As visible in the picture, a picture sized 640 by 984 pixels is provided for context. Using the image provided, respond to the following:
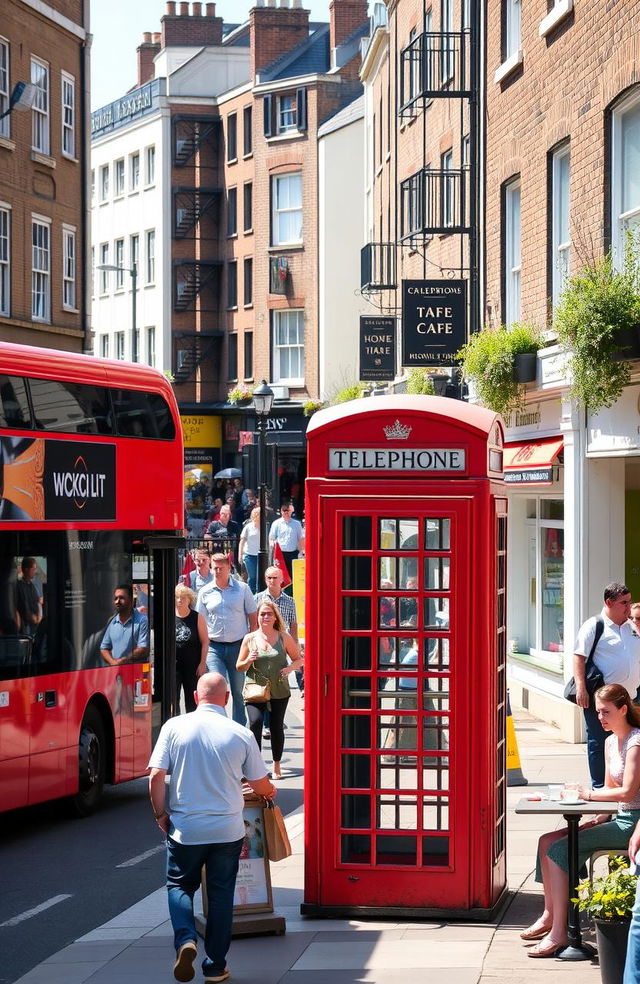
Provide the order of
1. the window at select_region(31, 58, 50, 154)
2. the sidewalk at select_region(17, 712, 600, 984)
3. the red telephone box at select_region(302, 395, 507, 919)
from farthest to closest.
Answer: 1. the window at select_region(31, 58, 50, 154)
2. the red telephone box at select_region(302, 395, 507, 919)
3. the sidewalk at select_region(17, 712, 600, 984)

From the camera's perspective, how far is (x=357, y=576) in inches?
346

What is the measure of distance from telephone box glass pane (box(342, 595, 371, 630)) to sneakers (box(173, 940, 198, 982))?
2115mm

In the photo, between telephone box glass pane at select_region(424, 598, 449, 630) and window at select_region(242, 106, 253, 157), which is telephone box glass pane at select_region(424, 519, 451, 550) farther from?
window at select_region(242, 106, 253, 157)

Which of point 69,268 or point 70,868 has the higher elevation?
point 69,268

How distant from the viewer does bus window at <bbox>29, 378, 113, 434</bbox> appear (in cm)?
1265

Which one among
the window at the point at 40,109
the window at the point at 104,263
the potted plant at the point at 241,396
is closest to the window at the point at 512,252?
the window at the point at 40,109

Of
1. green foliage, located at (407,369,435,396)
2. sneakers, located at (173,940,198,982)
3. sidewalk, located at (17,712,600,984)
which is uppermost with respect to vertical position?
green foliage, located at (407,369,435,396)

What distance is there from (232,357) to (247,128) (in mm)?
8559

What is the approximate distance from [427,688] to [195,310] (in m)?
52.2

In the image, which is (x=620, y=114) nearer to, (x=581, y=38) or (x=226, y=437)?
(x=581, y=38)

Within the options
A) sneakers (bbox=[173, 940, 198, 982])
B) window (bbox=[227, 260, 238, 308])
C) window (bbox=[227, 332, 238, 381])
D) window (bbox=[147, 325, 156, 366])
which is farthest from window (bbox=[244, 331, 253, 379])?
sneakers (bbox=[173, 940, 198, 982])

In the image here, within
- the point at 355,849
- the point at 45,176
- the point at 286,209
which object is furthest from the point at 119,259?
the point at 355,849

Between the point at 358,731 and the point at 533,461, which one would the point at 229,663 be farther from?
the point at 358,731

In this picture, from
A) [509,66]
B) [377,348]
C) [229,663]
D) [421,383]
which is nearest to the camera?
[229,663]
